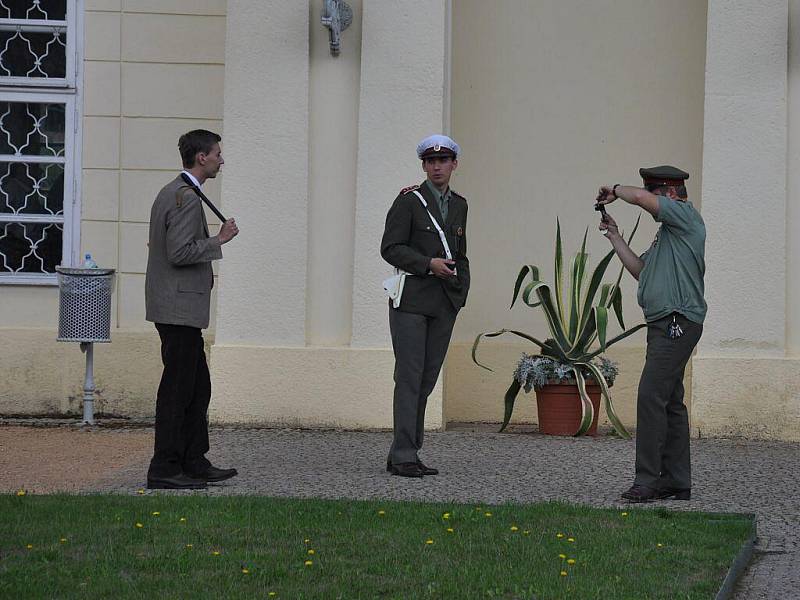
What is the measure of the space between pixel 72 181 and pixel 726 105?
4.67 meters

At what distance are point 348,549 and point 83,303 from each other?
14.9 feet

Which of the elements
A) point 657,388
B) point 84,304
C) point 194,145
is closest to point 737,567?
point 657,388

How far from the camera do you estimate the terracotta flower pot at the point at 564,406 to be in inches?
380

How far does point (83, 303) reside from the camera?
9.62m

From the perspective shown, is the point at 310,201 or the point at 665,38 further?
the point at 665,38

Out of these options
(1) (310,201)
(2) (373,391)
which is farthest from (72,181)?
(2) (373,391)

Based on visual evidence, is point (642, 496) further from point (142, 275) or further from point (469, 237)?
point (142, 275)

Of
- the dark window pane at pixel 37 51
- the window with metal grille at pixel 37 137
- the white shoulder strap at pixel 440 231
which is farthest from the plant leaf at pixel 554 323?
the dark window pane at pixel 37 51

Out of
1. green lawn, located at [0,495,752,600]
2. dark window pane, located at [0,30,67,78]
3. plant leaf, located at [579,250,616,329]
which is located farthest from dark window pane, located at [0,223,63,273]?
green lawn, located at [0,495,752,600]

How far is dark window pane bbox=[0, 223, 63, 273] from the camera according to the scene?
1049 centimetres

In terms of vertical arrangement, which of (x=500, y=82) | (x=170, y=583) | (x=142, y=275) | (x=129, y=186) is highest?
(x=500, y=82)

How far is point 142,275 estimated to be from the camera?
10.4 metres

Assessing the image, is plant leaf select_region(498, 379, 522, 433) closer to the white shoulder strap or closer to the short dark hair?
the white shoulder strap

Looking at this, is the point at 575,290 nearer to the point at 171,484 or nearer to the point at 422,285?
the point at 422,285
